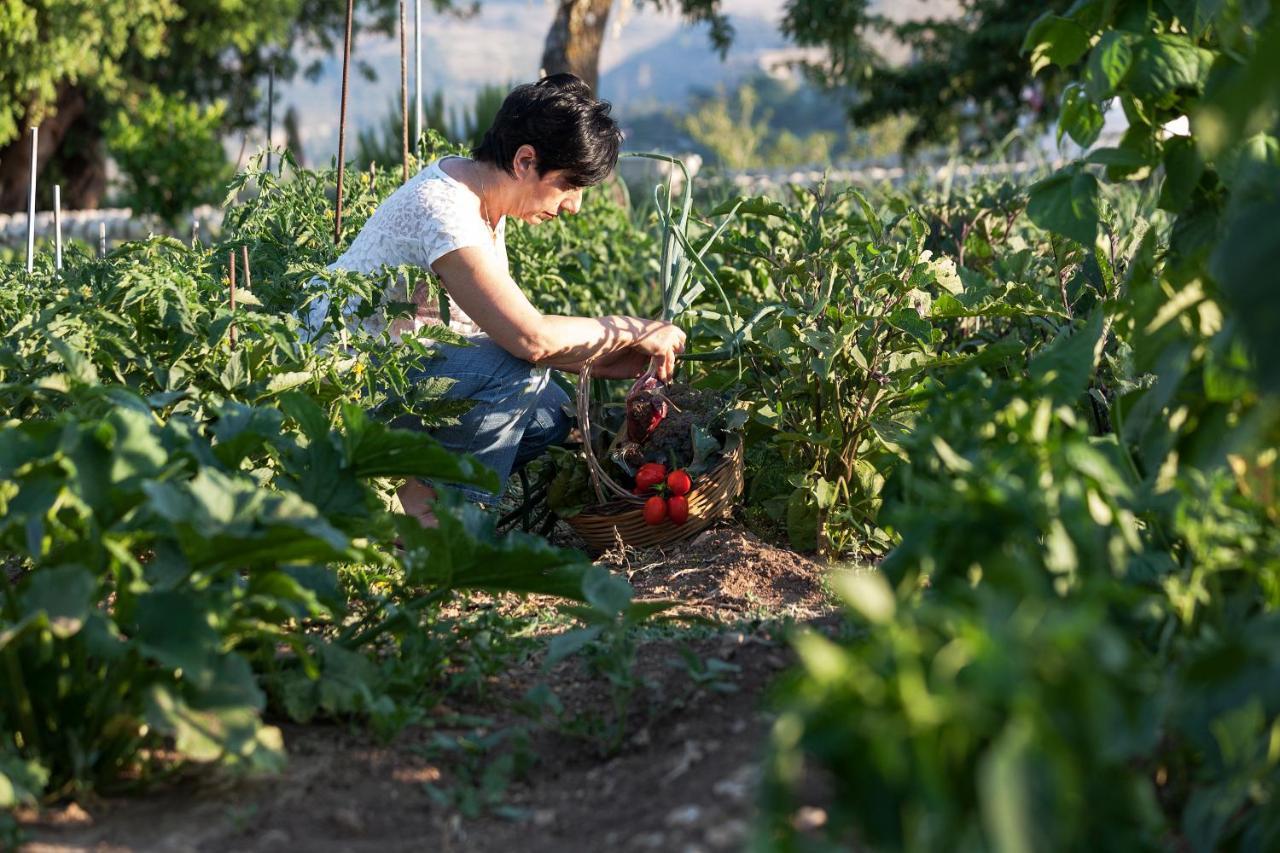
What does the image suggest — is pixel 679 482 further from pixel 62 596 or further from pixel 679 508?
pixel 62 596

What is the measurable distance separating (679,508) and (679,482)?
0.22 ft

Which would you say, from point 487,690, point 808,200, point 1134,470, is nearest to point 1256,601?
point 1134,470

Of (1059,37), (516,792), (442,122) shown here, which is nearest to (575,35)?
(442,122)

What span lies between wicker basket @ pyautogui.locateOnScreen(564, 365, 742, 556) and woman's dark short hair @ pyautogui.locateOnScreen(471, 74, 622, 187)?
1.91 ft

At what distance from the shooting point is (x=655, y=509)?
329cm

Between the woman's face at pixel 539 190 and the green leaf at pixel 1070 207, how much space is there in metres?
1.66

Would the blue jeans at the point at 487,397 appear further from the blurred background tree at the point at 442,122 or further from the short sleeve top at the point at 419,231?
the blurred background tree at the point at 442,122

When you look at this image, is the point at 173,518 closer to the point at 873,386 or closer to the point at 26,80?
the point at 873,386

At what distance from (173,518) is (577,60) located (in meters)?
9.53

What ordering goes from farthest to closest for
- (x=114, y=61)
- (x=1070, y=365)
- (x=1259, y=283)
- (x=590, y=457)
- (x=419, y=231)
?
(x=114, y=61) → (x=419, y=231) → (x=590, y=457) → (x=1070, y=365) → (x=1259, y=283)

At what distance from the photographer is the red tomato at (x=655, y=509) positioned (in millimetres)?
3279

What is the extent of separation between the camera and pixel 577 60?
1066 cm

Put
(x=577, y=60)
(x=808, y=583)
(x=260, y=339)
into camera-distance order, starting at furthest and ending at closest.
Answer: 1. (x=577, y=60)
2. (x=808, y=583)
3. (x=260, y=339)

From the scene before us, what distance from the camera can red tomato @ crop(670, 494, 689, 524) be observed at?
3268 mm
